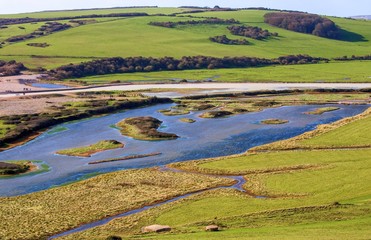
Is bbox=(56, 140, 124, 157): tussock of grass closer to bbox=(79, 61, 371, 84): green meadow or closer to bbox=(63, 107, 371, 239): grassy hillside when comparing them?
bbox=(63, 107, 371, 239): grassy hillside

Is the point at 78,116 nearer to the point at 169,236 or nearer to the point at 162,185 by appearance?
the point at 162,185

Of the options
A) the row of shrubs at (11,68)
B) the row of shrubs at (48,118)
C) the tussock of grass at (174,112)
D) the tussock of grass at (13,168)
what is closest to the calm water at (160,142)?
the tussock of grass at (174,112)

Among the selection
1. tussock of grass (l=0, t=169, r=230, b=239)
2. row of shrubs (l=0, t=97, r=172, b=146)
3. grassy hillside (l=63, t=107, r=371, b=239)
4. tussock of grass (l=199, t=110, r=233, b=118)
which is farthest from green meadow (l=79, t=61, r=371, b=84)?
tussock of grass (l=0, t=169, r=230, b=239)

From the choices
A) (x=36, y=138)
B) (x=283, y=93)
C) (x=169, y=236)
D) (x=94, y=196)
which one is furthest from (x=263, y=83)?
(x=169, y=236)

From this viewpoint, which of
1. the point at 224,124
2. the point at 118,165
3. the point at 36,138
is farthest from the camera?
the point at 224,124

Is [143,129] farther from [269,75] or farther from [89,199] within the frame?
[269,75]

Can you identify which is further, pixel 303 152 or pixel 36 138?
pixel 36 138

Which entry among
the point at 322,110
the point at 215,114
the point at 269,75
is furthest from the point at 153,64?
the point at 322,110
